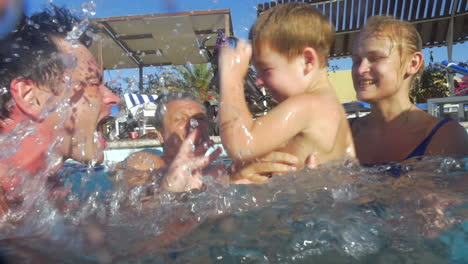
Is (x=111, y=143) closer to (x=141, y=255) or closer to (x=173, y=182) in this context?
(x=173, y=182)

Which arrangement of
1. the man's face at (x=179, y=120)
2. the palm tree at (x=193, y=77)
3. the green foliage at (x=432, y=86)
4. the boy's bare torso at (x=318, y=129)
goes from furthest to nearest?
the green foliage at (x=432, y=86), the palm tree at (x=193, y=77), the man's face at (x=179, y=120), the boy's bare torso at (x=318, y=129)

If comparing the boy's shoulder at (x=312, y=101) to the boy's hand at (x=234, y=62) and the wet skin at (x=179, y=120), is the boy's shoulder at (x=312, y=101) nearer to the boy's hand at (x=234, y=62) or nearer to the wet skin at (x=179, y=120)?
the boy's hand at (x=234, y=62)

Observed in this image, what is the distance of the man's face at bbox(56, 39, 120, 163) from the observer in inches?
77.2

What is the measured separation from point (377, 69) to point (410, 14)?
6.18 metres

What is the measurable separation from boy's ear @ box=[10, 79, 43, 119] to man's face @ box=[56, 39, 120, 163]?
0.14 metres

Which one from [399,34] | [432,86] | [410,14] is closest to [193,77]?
[399,34]

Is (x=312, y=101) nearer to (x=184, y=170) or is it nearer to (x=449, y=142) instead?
(x=184, y=170)

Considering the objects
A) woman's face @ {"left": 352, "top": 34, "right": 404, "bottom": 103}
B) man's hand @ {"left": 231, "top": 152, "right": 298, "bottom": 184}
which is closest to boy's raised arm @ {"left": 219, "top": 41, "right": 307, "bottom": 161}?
man's hand @ {"left": 231, "top": 152, "right": 298, "bottom": 184}

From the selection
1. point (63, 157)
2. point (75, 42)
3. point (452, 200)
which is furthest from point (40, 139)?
point (452, 200)

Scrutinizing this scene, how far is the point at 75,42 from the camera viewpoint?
2.06 metres

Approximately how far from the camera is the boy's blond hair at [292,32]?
206 centimetres

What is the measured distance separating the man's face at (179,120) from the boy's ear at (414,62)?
1.50m

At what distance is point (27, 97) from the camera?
1.79 meters

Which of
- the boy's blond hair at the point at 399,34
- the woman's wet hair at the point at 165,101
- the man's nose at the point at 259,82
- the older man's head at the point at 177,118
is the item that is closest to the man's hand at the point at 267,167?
the man's nose at the point at 259,82
